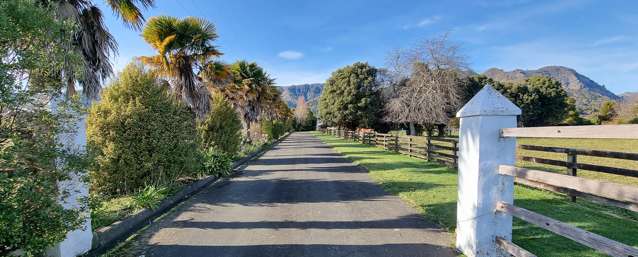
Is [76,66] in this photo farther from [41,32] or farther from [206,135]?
[206,135]

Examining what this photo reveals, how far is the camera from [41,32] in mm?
2600

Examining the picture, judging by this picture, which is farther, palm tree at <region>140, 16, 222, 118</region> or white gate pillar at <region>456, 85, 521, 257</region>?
palm tree at <region>140, 16, 222, 118</region>

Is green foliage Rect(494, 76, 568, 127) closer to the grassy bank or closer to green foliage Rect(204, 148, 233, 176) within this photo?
green foliage Rect(204, 148, 233, 176)

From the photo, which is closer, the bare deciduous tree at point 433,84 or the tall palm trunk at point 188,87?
the tall palm trunk at point 188,87

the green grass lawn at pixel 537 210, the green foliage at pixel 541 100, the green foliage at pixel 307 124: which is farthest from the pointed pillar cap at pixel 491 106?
the green foliage at pixel 307 124

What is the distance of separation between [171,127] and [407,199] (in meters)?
5.63

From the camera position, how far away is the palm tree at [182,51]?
10156mm

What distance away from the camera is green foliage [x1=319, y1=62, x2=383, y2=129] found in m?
33.1

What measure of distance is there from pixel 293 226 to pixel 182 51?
8.38 metres

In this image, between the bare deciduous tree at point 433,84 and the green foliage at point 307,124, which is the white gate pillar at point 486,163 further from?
the green foliage at point 307,124

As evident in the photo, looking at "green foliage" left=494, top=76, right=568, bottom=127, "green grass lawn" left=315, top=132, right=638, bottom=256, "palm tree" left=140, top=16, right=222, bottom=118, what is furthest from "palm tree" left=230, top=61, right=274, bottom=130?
"green foliage" left=494, top=76, right=568, bottom=127

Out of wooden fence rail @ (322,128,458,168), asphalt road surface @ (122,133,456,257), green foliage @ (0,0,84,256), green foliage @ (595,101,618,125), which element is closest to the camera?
green foliage @ (0,0,84,256)

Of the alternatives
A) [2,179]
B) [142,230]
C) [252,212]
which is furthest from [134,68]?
[2,179]

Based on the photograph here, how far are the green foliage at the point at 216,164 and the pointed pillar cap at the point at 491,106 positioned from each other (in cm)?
841
